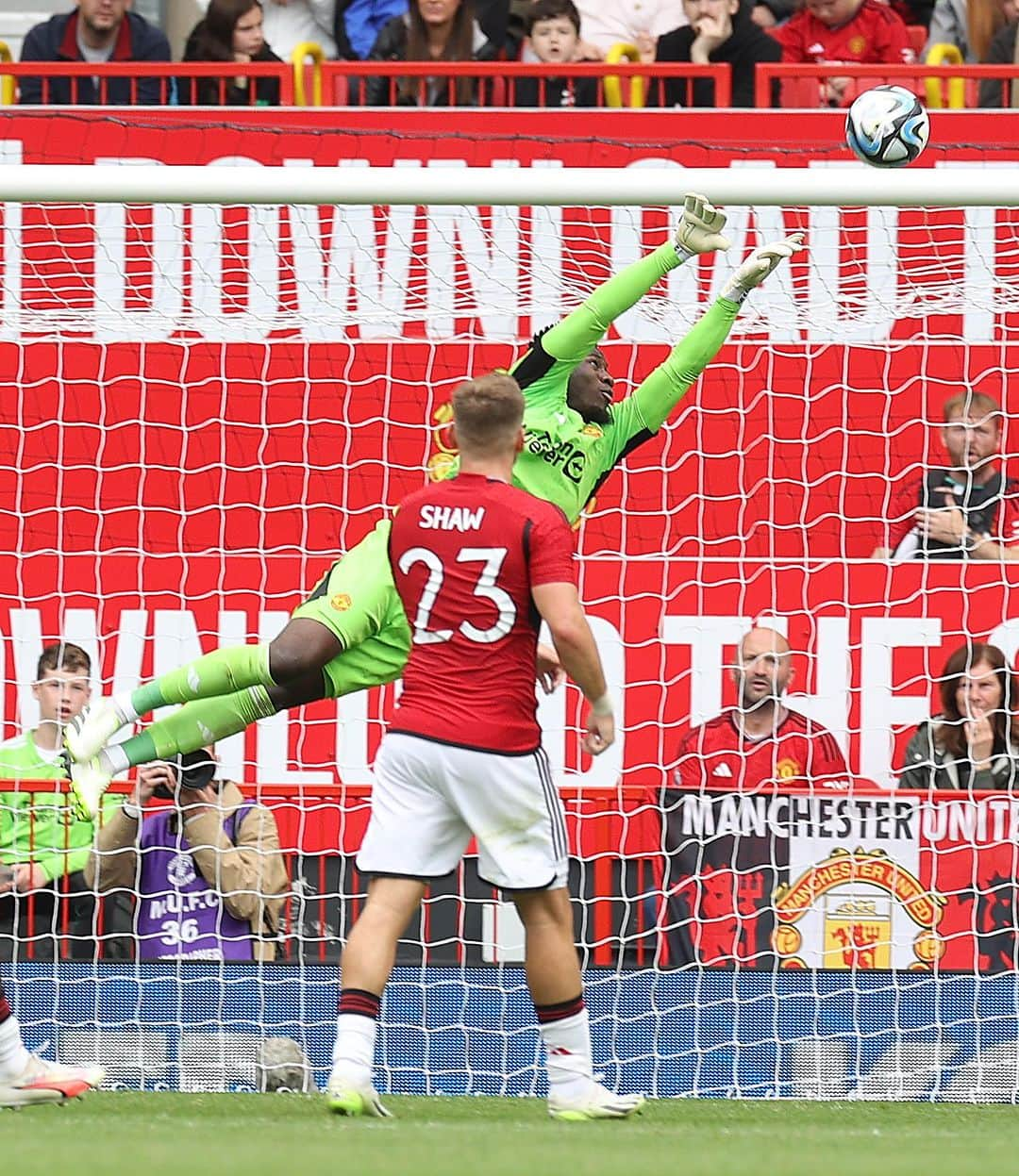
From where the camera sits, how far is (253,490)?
8867 mm

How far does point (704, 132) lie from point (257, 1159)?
219 inches

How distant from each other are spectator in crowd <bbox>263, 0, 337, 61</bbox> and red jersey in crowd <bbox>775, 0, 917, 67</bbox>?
2.29 meters

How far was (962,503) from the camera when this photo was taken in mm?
8086

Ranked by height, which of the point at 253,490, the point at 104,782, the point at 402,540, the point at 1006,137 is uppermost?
the point at 1006,137

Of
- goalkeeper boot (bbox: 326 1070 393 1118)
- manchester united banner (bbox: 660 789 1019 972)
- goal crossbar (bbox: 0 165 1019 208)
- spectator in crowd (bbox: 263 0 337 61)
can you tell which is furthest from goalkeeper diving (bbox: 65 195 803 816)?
spectator in crowd (bbox: 263 0 337 61)

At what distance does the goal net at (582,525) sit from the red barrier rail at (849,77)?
0.70ft

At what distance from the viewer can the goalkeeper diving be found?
6.04m

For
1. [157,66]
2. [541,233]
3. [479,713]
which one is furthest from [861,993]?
[157,66]

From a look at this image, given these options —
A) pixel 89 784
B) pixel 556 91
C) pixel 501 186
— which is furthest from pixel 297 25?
pixel 89 784

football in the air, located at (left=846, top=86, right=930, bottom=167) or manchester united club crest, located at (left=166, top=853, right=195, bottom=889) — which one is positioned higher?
football in the air, located at (left=846, top=86, right=930, bottom=167)

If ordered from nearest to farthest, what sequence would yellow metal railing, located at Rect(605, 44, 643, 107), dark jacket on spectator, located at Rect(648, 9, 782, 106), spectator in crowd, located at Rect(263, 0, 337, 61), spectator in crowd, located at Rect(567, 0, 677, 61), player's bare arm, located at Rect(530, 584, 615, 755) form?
player's bare arm, located at Rect(530, 584, 615, 755) < yellow metal railing, located at Rect(605, 44, 643, 107) < dark jacket on spectator, located at Rect(648, 9, 782, 106) < spectator in crowd, located at Rect(567, 0, 677, 61) < spectator in crowd, located at Rect(263, 0, 337, 61)

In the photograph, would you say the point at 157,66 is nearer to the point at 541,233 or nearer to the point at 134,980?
the point at 541,233

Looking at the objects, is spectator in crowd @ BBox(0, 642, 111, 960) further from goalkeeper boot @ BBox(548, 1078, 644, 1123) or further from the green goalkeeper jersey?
goalkeeper boot @ BBox(548, 1078, 644, 1123)

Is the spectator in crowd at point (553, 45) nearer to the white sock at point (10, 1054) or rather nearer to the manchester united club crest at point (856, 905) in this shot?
the manchester united club crest at point (856, 905)
